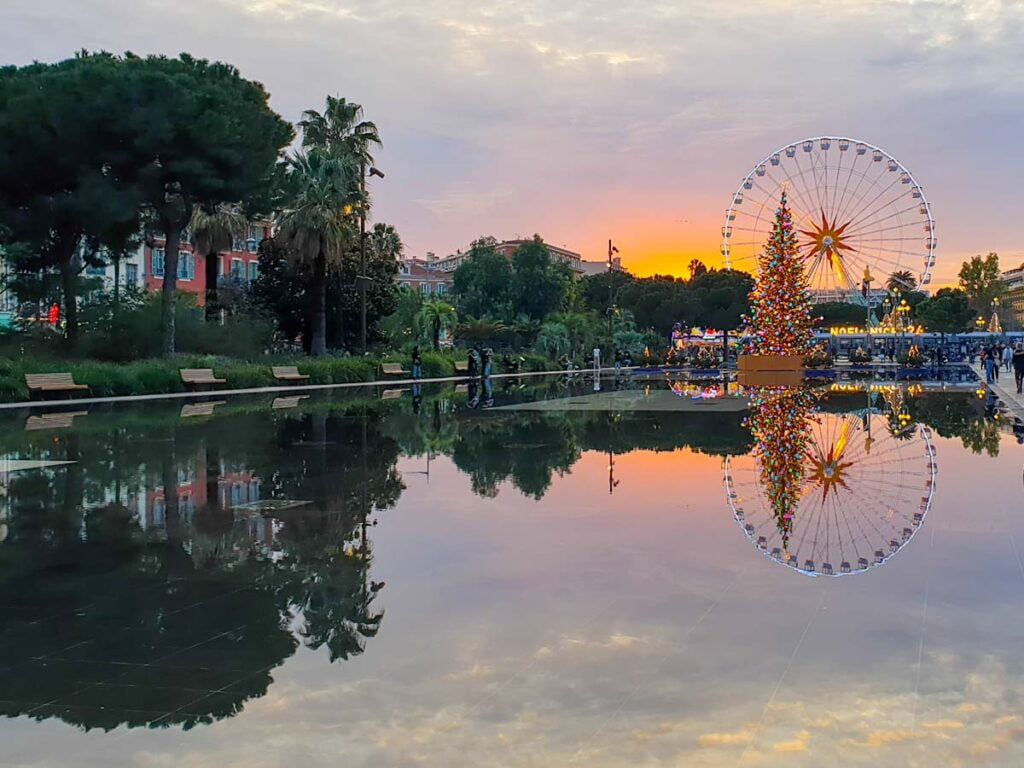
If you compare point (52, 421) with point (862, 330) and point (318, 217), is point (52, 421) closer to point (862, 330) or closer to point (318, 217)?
point (318, 217)

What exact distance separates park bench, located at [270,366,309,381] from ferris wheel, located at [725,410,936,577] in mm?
25041

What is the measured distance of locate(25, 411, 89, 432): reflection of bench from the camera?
2178 centimetres

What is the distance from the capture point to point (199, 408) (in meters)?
27.8

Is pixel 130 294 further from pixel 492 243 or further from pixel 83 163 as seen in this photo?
pixel 492 243

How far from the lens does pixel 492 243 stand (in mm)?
94562

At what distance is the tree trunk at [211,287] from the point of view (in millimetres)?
49169

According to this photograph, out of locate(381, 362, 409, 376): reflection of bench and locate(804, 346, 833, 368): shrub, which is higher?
locate(804, 346, 833, 368): shrub

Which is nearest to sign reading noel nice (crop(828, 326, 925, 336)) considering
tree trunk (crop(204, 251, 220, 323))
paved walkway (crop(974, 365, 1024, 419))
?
paved walkway (crop(974, 365, 1024, 419))

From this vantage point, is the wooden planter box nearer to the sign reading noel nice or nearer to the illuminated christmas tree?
the illuminated christmas tree

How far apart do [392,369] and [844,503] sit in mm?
37047

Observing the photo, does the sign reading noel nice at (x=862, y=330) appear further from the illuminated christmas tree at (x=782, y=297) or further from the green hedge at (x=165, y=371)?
the green hedge at (x=165, y=371)

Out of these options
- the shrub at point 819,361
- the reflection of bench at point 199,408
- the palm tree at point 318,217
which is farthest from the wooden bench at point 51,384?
the shrub at point 819,361

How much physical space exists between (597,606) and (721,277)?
310 ft

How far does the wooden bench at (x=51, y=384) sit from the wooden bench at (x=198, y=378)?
3706 mm
